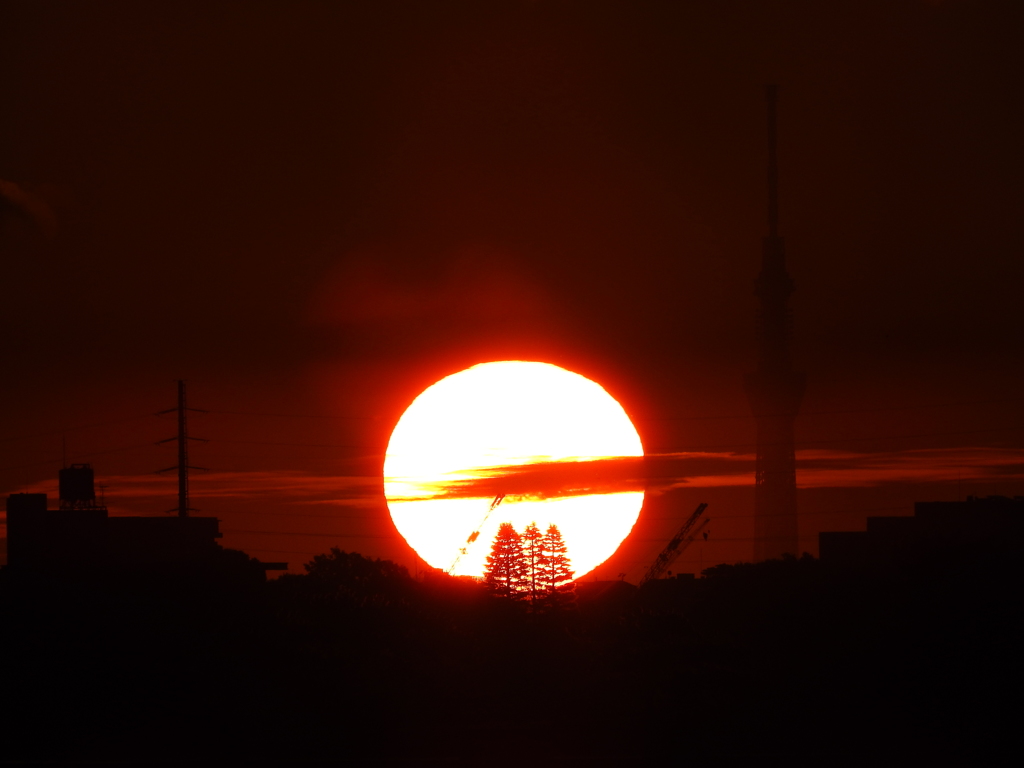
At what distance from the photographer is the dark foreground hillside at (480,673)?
60656 millimetres

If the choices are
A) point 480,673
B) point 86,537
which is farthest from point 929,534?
point 86,537

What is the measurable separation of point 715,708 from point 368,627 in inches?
1330

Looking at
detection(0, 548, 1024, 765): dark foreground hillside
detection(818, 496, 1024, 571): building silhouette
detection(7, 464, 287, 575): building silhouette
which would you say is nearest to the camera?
detection(0, 548, 1024, 765): dark foreground hillside

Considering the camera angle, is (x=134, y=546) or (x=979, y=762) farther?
(x=134, y=546)

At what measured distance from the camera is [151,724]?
67.8 metres

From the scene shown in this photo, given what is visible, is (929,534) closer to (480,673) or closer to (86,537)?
(480,673)

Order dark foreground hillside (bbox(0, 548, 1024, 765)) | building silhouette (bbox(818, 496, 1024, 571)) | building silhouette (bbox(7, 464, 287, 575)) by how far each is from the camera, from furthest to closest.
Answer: building silhouette (bbox(818, 496, 1024, 571)) < building silhouette (bbox(7, 464, 287, 575)) < dark foreground hillside (bbox(0, 548, 1024, 765))

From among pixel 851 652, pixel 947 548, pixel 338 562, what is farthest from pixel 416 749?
pixel 947 548

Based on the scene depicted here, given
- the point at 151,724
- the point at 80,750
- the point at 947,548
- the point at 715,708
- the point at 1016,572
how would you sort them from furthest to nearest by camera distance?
1. the point at 947,548
2. the point at 1016,572
3. the point at 715,708
4. the point at 151,724
5. the point at 80,750

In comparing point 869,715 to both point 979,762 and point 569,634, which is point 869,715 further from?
point 569,634

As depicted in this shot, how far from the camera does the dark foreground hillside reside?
6066 cm

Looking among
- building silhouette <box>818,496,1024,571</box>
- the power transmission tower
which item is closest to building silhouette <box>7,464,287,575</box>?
the power transmission tower

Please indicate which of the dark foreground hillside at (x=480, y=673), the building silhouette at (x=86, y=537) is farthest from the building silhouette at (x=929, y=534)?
the building silhouette at (x=86, y=537)

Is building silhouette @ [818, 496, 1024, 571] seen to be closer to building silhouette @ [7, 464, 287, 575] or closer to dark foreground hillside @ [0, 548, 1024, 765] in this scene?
dark foreground hillside @ [0, 548, 1024, 765]
